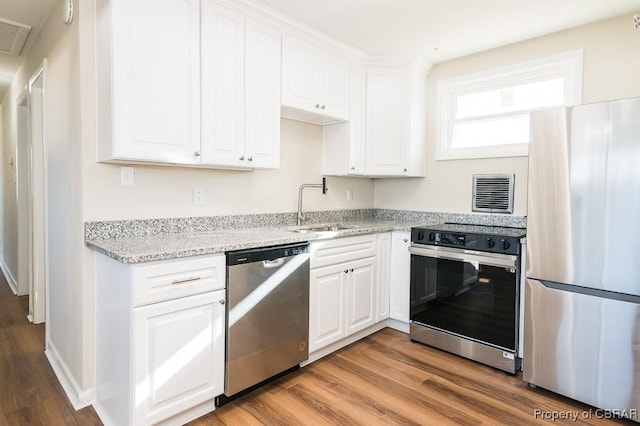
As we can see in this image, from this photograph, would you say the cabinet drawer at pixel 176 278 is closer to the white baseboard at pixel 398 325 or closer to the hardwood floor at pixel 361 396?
the hardwood floor at pixel 361 396

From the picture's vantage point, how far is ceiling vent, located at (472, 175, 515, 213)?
3068mm

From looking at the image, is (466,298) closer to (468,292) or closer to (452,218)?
(468,292)

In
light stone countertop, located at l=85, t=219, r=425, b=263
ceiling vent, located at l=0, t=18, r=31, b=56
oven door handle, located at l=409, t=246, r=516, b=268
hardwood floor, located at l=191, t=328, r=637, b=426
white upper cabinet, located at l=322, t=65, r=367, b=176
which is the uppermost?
ceiling vent, located at l=0, t=18, r=31, b=56

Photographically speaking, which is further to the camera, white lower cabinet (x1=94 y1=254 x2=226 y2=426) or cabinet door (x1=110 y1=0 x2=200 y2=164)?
cabinet door (x1=110 y1=0 x2=200 y2=164)

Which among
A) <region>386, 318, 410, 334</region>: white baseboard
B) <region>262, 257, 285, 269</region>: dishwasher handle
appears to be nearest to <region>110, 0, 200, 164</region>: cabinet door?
<region>262, 257, 285, 269</region>: dishwasher handle

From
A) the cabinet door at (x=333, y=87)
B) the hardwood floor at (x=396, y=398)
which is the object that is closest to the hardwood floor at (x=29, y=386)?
the hardwood floor at (x=396, y=398)

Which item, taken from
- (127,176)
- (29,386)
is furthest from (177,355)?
(29,386)

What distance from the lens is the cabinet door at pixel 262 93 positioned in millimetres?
2424

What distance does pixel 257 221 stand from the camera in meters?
2.90

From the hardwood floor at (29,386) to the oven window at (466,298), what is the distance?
2278 mm

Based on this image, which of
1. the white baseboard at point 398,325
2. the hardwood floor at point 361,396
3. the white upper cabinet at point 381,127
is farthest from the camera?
the white upper cabinet at point 381,127

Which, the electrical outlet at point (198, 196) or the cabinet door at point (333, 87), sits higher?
the cabinet door at point (333, 87)

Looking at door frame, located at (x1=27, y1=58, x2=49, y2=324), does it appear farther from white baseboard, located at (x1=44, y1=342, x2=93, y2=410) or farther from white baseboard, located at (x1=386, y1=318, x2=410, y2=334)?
white baseboard, located at (x1=386, y1=318, x2=410, y2=334)

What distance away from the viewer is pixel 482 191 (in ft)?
10.6
